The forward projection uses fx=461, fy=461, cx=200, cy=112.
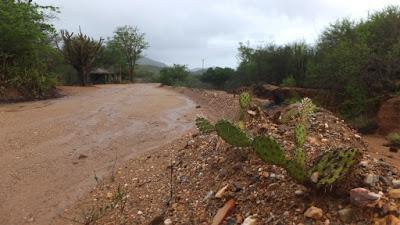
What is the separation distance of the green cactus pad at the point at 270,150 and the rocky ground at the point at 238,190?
0.34 m

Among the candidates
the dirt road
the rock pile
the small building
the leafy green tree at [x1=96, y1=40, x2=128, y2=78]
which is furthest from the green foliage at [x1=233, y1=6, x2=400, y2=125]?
the leafy green tree at [x1=96, y1=40, x2=128, y2=78]

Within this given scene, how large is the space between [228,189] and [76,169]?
316 cm

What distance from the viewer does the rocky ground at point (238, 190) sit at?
12.3 feet

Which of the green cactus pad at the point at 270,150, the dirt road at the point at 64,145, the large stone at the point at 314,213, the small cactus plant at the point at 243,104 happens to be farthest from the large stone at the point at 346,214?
the small cactus plant at the point at 243,104

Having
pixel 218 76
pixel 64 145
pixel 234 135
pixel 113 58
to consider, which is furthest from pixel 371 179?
pixel 113 58

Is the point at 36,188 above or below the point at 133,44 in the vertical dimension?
below

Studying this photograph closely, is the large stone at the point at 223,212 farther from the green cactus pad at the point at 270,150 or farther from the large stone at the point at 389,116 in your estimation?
the large stone at the point at 389,116

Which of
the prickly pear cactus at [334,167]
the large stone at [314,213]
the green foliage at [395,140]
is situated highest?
the prickly pear cactus at [334,167]

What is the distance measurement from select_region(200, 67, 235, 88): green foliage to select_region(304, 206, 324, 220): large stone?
28662 millimetres

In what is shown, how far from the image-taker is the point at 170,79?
38.0 metres

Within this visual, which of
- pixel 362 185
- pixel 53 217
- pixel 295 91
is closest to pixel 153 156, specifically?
pixel 53 217

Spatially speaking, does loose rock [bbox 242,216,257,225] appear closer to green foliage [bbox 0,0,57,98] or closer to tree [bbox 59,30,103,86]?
green foliage [bbox 0,0,57,98]

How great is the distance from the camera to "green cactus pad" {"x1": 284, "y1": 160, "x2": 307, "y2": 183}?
3.95 meters

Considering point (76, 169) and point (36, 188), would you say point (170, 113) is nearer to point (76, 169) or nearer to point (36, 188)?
point (76, 169)
